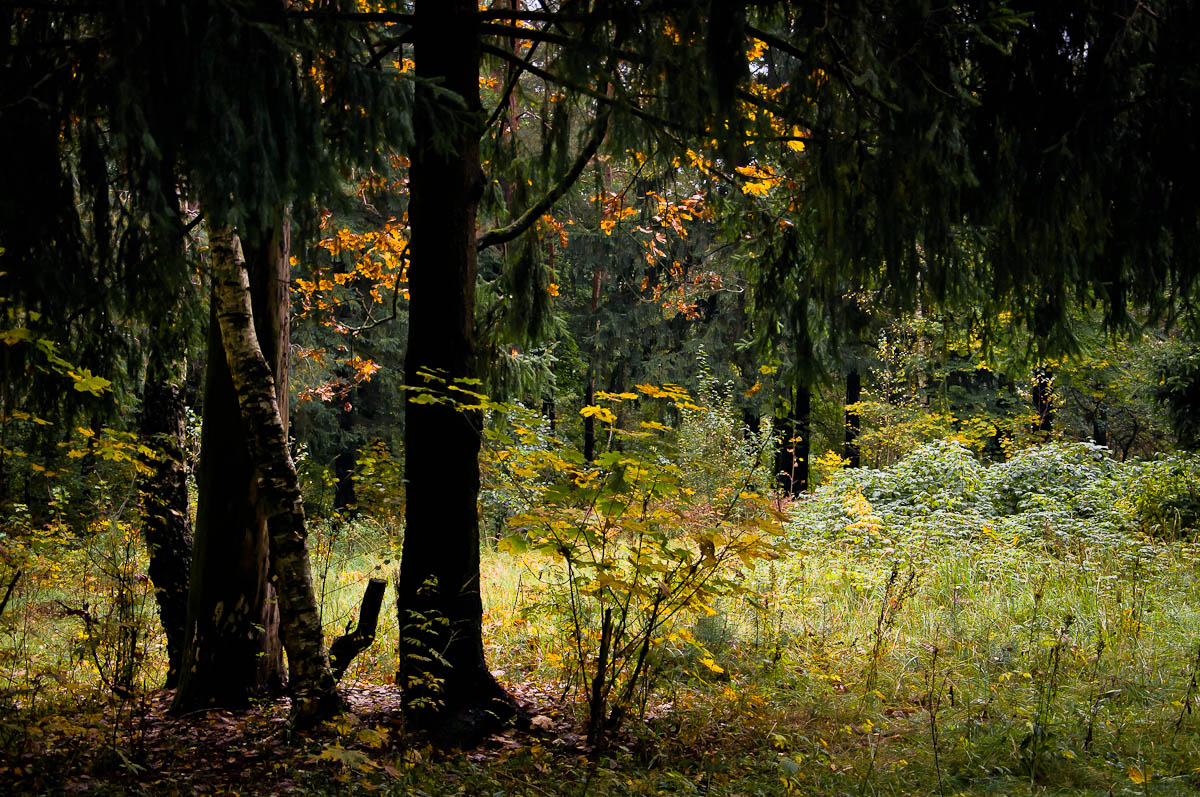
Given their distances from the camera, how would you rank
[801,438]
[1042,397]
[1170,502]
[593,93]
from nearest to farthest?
[593,93]
[1170,502]
[801,438]
[1042,397]

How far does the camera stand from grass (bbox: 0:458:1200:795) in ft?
12.0

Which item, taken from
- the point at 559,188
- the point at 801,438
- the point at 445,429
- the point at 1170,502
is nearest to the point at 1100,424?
the point at 801,438

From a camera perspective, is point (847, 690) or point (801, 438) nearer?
point (847, 690)

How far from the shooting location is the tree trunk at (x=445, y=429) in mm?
4246

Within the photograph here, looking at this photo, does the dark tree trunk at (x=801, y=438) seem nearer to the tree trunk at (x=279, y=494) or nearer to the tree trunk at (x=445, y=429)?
the tree trunk at (x=445, y=429)

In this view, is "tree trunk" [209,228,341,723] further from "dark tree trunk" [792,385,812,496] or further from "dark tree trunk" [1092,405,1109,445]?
"dark tree trunk" [1092,405,1109,445]

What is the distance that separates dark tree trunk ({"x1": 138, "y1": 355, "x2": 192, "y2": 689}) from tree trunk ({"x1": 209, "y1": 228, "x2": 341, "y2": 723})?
1.64m

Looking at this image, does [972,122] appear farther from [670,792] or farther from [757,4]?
[670,792]

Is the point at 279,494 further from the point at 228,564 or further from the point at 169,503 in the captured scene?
the point at 169,503

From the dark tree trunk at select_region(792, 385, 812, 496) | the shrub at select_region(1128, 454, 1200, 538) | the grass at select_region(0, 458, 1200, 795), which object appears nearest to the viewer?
the grass at select_region(0, 458, 1200, 795)

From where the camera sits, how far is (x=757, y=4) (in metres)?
3.74

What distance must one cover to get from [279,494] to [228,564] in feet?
3.43

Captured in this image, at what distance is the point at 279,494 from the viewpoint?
13.3 ft

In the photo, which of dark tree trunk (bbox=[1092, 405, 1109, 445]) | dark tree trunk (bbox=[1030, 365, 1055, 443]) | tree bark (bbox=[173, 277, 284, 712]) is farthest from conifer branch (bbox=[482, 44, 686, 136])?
dark tree trunk (bbox=[1092, 405, 1109, 445])
